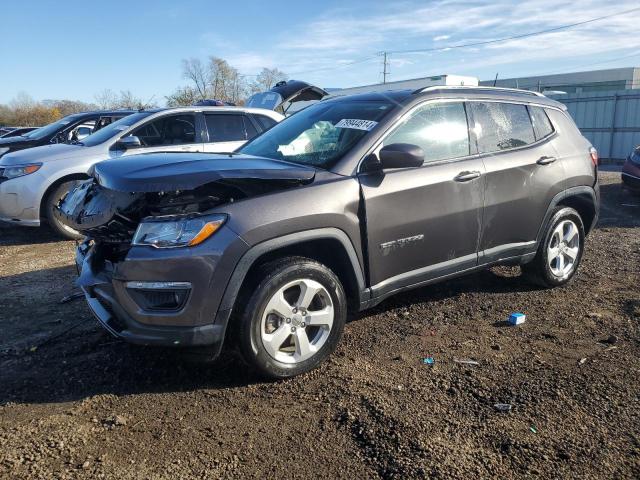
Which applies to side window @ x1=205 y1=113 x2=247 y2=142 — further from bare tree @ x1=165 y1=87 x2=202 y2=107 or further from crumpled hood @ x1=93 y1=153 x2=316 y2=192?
bare tree @ x1=165 y1=87 x2=202 y2=107

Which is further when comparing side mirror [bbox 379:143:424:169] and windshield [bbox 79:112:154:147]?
windshield [bbox 79:112:154:147]

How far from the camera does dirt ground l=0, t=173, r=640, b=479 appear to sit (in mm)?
2562

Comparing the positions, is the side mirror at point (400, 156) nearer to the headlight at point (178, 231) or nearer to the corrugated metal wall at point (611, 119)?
the headlight at point (178, 231)

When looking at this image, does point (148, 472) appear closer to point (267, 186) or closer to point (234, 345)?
point (234, 345)

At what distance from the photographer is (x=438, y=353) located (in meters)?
3.78

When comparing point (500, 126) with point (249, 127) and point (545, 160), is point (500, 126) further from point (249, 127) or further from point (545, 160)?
point (249, 127)

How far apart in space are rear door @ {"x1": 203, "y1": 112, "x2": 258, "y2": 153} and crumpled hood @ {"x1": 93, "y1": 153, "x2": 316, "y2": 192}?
→ 4.57m

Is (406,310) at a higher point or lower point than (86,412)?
lower

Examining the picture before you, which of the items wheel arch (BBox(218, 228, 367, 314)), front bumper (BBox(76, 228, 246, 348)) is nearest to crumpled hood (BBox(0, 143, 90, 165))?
front bumper (BBox(76, 228, 246, 348))

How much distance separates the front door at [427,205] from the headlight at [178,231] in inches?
42.8

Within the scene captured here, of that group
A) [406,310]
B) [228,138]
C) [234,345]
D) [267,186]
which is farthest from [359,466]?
[228,138]

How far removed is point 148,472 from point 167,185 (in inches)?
58.9

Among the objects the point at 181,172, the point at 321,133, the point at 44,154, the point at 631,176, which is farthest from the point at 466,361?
the point at 631,176

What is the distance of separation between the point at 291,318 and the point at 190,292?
67 centimetres
